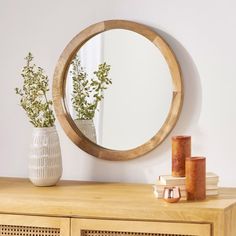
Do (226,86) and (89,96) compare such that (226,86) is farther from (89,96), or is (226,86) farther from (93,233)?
(93,233)

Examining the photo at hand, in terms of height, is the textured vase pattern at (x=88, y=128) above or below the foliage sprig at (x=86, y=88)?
below

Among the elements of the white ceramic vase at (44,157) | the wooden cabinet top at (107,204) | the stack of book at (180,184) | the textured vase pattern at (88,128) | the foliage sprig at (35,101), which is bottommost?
the wooden cabinet top at (107,204)

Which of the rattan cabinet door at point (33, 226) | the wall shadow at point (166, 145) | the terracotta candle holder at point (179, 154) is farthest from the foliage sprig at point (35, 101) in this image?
the terracotta candle holder at point (179, 154)

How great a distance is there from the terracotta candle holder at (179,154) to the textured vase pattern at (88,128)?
45cm

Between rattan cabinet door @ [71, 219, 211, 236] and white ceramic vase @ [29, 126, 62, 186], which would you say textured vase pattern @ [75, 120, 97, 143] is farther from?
rattan cabinet door @ [71, 219, 211, 236]

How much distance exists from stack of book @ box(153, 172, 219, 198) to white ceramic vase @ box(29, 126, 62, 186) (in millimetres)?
485

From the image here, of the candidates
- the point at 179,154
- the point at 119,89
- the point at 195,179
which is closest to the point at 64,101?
the point at 119,89

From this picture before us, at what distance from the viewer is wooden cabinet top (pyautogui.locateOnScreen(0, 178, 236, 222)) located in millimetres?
2141

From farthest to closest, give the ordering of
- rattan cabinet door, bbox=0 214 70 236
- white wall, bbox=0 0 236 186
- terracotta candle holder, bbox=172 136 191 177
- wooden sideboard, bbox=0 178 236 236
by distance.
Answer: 1. white wall, bbox=0 0 236 186
2. terracotta candle holder, bbox=172 136 191 177
3. rattan cabinet door, bbox=0 214 70 236
4. wooden sideboard, bbox=0 178 236 236

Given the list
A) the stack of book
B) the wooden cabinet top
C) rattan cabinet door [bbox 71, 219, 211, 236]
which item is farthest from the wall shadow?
rattan cabinet door [bbox 71, 219, 211, 236]

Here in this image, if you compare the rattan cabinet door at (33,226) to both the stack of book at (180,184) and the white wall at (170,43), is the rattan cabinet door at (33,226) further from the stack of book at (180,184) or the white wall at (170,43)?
the white wall at (170,43)

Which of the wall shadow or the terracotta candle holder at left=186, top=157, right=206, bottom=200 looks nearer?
the terracotta candle holder at left=186, top=157, right=206, bottom=200

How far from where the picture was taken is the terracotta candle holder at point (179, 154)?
2.35 metres

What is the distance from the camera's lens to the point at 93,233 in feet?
7.33
